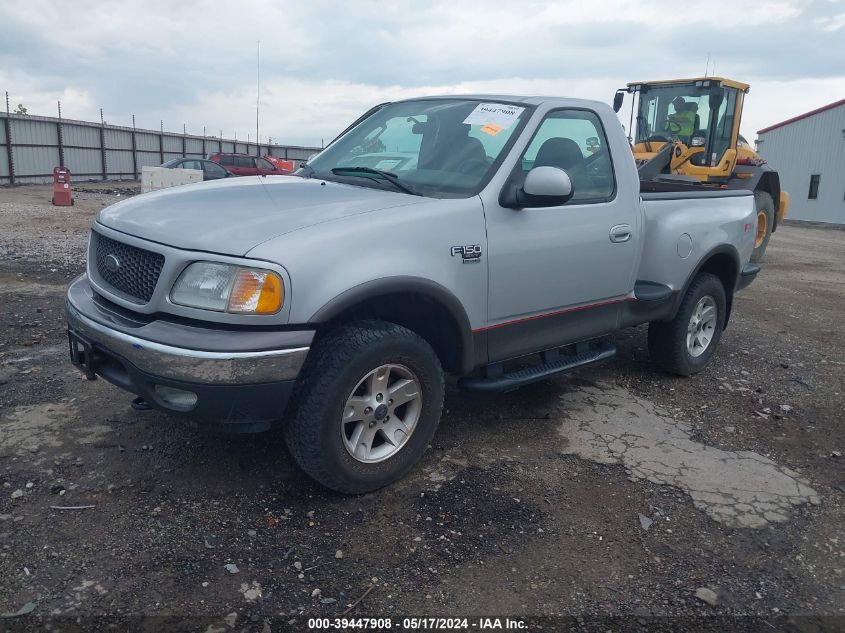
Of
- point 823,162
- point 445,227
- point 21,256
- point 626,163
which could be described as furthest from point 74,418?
point 823,162

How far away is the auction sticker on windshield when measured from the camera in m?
3.85

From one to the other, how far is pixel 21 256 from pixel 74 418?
20.3 ft

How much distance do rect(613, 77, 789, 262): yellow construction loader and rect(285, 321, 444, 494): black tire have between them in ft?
30.0

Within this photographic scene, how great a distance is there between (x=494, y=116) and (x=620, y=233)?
109 centimetres

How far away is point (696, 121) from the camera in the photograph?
11.7m

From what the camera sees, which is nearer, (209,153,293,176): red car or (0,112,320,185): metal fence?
(0,112,320,185): metal fence

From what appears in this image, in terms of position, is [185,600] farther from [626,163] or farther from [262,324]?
[626,163]

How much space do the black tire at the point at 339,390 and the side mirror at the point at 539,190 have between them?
35.7 inches

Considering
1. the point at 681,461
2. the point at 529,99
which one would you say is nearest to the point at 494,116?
the point at 529,99

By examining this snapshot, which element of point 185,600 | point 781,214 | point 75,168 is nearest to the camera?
point 185,600

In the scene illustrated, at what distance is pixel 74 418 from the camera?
13.2 ft

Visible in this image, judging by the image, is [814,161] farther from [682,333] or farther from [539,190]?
[539,190]

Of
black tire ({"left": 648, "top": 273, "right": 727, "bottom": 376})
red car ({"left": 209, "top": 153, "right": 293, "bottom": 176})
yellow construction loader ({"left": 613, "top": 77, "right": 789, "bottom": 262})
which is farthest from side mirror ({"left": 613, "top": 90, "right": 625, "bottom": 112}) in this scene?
red car ({"left": 209, "top": 153, "right": 293, "bottom": 176})

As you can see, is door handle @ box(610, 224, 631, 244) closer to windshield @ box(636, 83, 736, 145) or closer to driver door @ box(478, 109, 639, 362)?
driver door @ box(478, 109, 639, 362)
